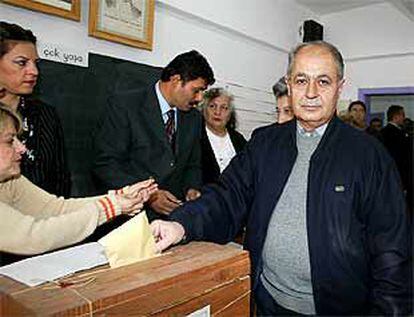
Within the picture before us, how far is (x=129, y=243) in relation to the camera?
0.80 metres

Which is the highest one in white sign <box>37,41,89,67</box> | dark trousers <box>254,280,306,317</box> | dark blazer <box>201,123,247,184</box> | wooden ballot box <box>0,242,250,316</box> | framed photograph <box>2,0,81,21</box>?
framed photograph <box>2,0,81,21</box>

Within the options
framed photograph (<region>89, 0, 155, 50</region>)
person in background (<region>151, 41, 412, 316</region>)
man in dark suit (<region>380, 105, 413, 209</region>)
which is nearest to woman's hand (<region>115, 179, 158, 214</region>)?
person in background (<region>151, 41, 412, 316</region>)

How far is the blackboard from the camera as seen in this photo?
7.85 ft

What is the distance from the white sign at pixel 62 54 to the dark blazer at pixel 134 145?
0.47 metres

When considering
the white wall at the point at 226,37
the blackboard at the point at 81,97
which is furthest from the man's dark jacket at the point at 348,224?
the white wall at the point at 226,37

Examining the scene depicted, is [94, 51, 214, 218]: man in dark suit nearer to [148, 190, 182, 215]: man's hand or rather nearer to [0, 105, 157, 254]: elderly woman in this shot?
[148, 190, 182, 215]: man's hand

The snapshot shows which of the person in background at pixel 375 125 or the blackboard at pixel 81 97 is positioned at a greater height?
the person in background at pixel 375 125

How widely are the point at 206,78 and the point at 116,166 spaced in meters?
0.69

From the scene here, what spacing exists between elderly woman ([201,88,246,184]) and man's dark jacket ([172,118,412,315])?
5.03ft

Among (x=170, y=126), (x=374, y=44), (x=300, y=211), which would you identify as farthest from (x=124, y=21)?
(x=374, y=44)

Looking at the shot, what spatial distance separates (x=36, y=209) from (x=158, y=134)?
80 centimetres

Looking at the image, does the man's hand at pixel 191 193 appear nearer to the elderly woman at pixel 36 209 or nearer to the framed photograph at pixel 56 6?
the elderly woman at pixel 36 209

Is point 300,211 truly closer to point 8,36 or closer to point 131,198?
point 131,198

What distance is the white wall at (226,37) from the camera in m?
2.47
